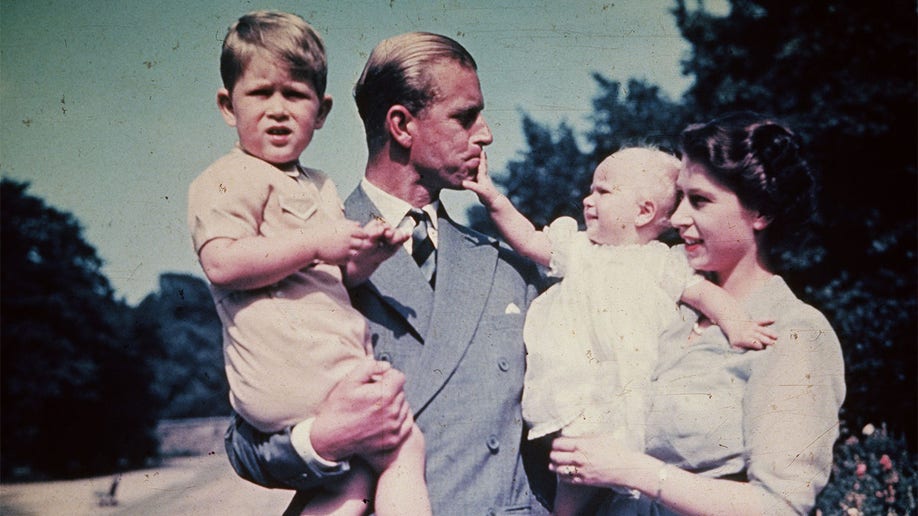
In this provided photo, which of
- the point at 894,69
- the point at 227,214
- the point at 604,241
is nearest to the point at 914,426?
the point at 894,69

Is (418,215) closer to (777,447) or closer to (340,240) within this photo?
(340,240)

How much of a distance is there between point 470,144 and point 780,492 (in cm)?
157

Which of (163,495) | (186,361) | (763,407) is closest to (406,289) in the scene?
(763,407)

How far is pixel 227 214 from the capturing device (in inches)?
92.2

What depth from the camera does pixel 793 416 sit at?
2.43 meters

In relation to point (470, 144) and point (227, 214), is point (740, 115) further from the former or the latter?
point (227, 214)

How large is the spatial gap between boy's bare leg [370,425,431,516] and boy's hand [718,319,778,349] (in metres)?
1.06

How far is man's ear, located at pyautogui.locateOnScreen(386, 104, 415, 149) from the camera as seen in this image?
121 inches

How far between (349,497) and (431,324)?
0.64 m

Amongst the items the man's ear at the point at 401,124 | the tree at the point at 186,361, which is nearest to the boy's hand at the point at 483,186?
the man's ear at the point at 401,124

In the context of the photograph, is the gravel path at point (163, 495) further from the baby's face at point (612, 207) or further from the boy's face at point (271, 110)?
the boy's face at point (271, 110)

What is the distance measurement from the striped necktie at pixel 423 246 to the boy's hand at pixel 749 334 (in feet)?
3.44

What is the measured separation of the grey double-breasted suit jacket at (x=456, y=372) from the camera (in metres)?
2.63

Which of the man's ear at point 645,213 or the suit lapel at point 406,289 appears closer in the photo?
the suit lapel at point 406,289
